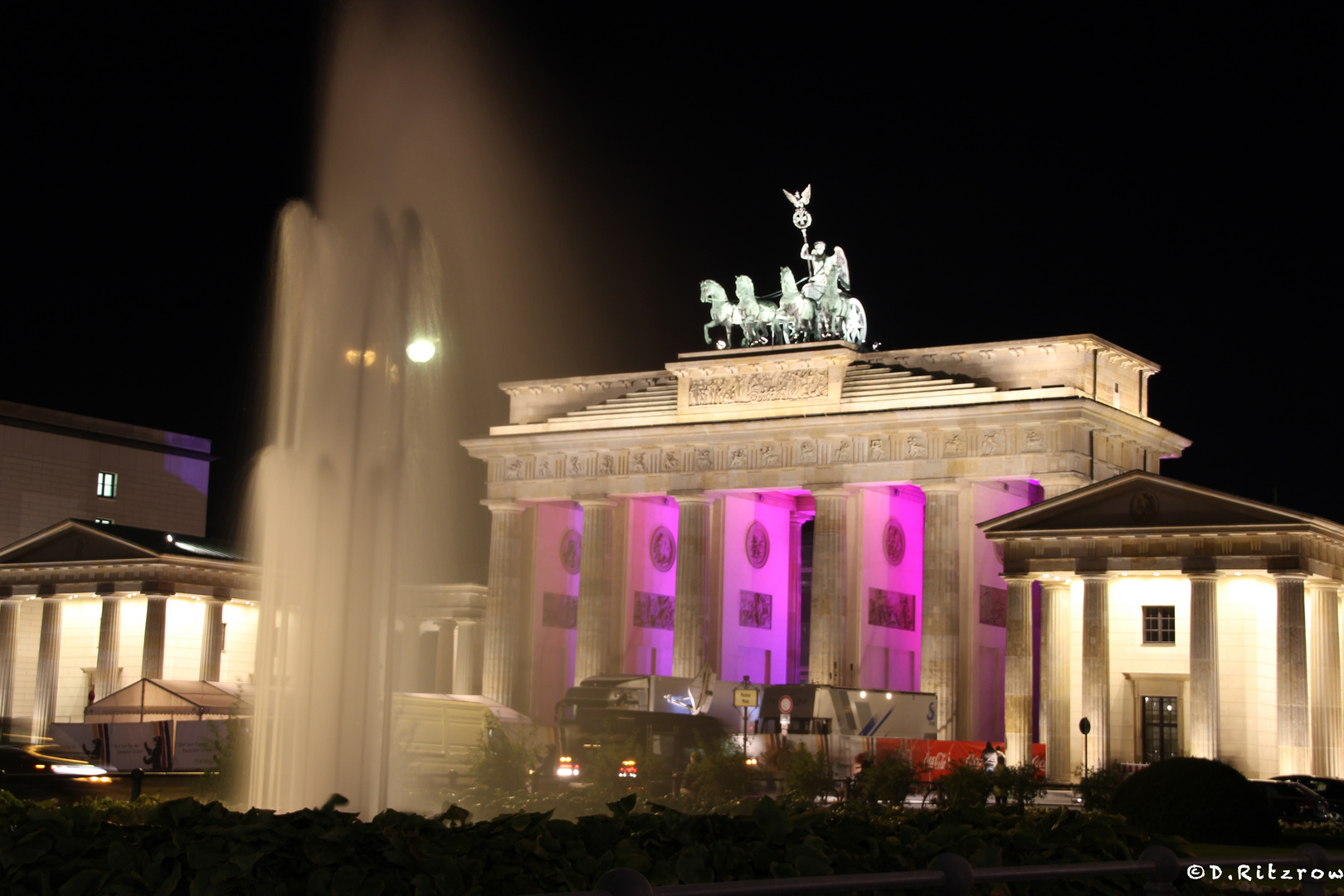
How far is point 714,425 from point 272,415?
44367 mm

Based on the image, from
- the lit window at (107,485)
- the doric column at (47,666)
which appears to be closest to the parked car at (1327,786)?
the doric column at (47,666)

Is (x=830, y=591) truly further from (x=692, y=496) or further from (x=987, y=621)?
(x=692, y=496)

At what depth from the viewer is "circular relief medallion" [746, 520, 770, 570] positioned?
238 feet

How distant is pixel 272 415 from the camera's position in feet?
79.8

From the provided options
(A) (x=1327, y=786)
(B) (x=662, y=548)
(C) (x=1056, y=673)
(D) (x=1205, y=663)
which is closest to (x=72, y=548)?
(B) (x=662, y=548)

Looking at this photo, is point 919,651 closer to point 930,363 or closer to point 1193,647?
point 930,363

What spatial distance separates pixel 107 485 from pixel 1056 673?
5781cm

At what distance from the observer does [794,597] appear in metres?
75.8

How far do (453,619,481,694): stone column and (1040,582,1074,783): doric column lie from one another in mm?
32963

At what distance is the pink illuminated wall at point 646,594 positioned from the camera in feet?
236

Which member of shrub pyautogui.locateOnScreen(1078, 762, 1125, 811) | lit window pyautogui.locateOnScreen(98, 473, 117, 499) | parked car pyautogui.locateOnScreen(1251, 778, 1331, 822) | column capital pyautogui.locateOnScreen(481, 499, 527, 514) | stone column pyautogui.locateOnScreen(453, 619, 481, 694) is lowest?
parked car pyautogui.locateOnScreen(1251, 778, 1331, 822)

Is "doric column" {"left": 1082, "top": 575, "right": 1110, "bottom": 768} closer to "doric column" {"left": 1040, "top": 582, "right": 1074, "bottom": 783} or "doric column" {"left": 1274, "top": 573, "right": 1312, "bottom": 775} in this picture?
"doric column" {"left": 1040, "top": 582, "right": 1074, "bottom": 783}

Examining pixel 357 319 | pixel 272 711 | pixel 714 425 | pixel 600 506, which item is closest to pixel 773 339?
pixel 714 425

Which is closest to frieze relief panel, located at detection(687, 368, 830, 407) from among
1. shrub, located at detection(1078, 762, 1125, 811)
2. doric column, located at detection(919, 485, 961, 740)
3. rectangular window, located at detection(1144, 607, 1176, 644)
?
doric column, located at detection(919, 485, 961, 740)
